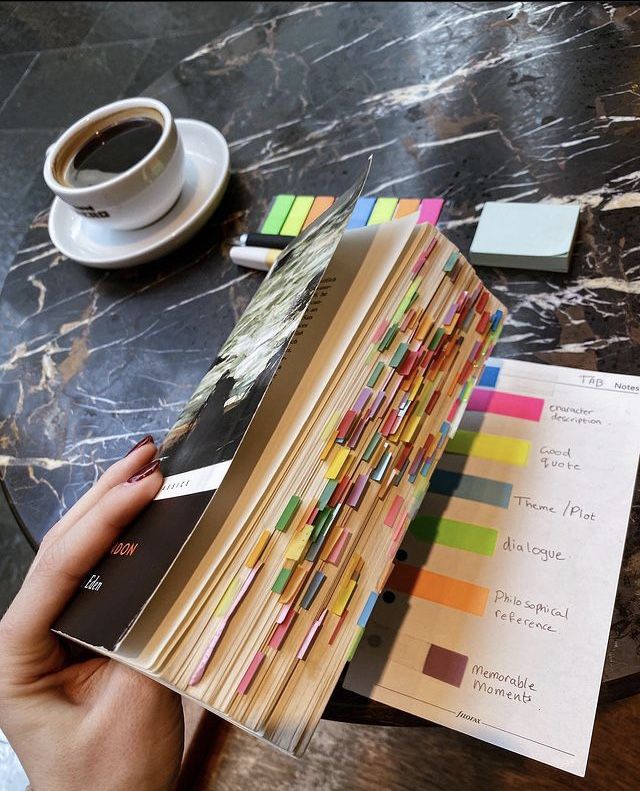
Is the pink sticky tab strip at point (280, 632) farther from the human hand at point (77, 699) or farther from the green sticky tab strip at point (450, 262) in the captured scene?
the green sticky tab strip at point (450, 262)

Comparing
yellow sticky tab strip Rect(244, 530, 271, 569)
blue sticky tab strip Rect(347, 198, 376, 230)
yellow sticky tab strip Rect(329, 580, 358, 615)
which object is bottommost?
yellow sticky tab strip Rect(329, 580, 358, 615)

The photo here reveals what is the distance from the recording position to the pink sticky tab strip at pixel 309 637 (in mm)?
382

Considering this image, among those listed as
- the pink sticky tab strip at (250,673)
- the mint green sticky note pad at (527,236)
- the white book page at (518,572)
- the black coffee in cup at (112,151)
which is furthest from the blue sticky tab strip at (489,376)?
the black coffee in cup at (112,151)

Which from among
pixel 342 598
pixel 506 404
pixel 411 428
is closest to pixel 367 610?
pixel 342 598

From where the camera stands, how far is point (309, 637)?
0.39 m

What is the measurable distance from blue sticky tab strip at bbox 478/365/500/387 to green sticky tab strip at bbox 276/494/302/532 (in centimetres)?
25

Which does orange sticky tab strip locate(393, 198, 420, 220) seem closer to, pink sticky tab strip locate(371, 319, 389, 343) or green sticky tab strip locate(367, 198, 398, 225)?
green sticky tab strip locate(367, 198, 398, 225)

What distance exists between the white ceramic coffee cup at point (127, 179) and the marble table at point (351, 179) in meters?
0.06

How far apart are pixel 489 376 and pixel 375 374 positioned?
0.18 metres

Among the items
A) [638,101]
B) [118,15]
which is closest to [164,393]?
[638,101]

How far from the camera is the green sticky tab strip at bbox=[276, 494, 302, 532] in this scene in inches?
15.6

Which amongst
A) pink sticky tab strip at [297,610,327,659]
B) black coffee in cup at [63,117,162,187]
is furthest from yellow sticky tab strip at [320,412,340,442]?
black coffee in cup at [63,117,162,187]

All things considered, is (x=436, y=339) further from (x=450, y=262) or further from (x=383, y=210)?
(x=383, y=210)

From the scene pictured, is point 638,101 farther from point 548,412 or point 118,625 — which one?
point 118,625
